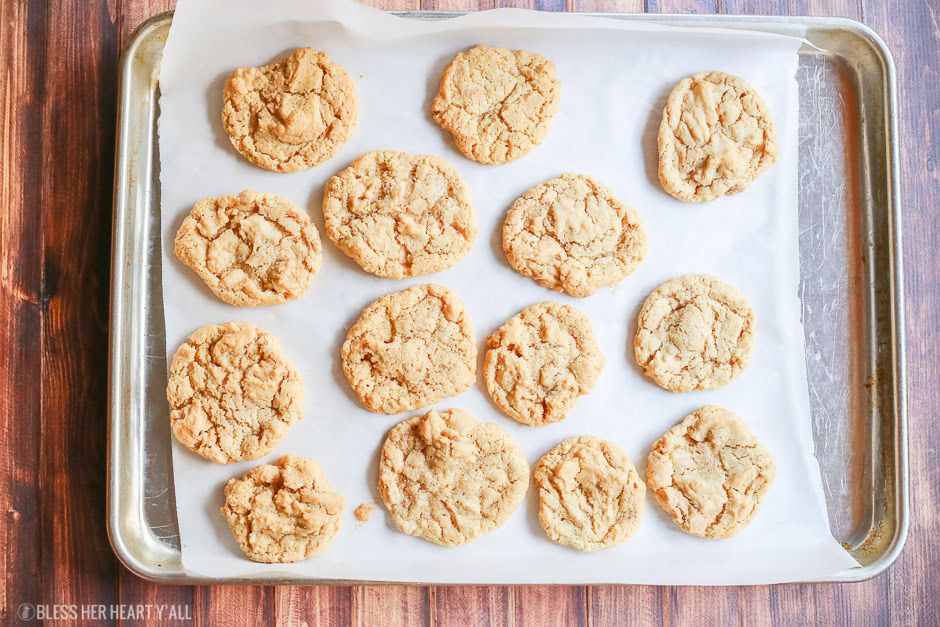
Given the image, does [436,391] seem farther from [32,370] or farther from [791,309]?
[32,370]

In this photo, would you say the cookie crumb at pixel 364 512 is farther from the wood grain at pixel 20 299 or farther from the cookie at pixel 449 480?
the wood grain at pixel 20 299

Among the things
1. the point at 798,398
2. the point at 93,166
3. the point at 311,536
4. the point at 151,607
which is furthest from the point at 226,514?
the point at 798,398

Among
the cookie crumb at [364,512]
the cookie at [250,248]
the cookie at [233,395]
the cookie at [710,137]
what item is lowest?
the cookie crumb at [364,512]

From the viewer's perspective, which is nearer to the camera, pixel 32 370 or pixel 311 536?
pixel 311 536

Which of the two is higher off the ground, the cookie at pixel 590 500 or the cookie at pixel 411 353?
the cookie at pixel 411 353

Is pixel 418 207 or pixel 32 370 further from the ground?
pixel 418 207

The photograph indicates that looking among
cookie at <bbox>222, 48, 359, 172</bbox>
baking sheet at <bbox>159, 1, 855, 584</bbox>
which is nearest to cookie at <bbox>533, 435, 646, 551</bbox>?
baking sheet at <bbox>159, 1, 855, 584</bbox>

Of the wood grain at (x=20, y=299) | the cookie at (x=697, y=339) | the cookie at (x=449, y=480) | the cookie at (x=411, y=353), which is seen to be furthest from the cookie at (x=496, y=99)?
the wood grain at (x=20, y=299)
